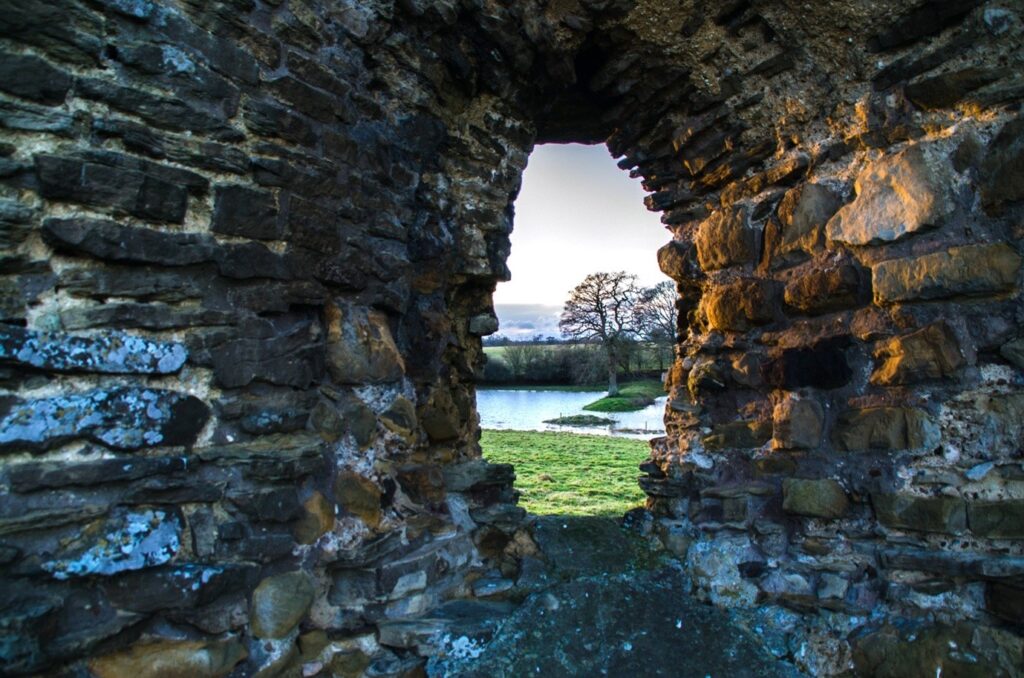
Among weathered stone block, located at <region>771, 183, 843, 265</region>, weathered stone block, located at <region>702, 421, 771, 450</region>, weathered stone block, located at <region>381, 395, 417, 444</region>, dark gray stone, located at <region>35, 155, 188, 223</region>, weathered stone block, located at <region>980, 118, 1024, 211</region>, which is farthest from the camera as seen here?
weathered stone block, located at <region>702, 421, 771, 450</region>

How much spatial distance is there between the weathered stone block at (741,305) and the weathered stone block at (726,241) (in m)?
0.14

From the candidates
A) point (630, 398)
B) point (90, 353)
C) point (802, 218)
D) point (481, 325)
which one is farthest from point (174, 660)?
point (630, 398)

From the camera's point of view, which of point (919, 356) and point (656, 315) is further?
point (656, 315)

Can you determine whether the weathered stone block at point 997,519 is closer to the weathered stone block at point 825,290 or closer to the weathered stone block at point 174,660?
the weathered stone block at point 825,290

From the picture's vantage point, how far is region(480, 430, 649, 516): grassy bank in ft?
14.0

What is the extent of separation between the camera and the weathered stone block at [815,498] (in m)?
2.64

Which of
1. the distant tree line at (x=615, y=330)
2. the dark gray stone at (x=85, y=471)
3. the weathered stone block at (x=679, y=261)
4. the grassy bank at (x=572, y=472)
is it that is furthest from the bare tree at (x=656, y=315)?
the dark gray stone at (x=85, y=471)

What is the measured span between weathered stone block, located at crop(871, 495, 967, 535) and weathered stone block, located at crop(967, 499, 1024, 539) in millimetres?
32

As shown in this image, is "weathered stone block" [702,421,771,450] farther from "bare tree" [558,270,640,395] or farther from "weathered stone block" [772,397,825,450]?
"bare tree" [558,270,640,395]

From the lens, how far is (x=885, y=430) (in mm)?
2547

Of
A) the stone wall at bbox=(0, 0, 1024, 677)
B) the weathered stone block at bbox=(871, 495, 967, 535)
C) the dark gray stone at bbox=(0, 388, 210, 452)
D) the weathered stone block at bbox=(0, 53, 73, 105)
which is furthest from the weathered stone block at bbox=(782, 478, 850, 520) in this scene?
the weathered stone block at bbox=(0, 53, 73, 105)

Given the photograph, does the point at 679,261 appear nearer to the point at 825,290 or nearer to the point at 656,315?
the point at 825,290

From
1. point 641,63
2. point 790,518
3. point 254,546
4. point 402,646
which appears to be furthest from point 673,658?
point 641,63

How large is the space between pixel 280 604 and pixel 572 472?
4.22 m
